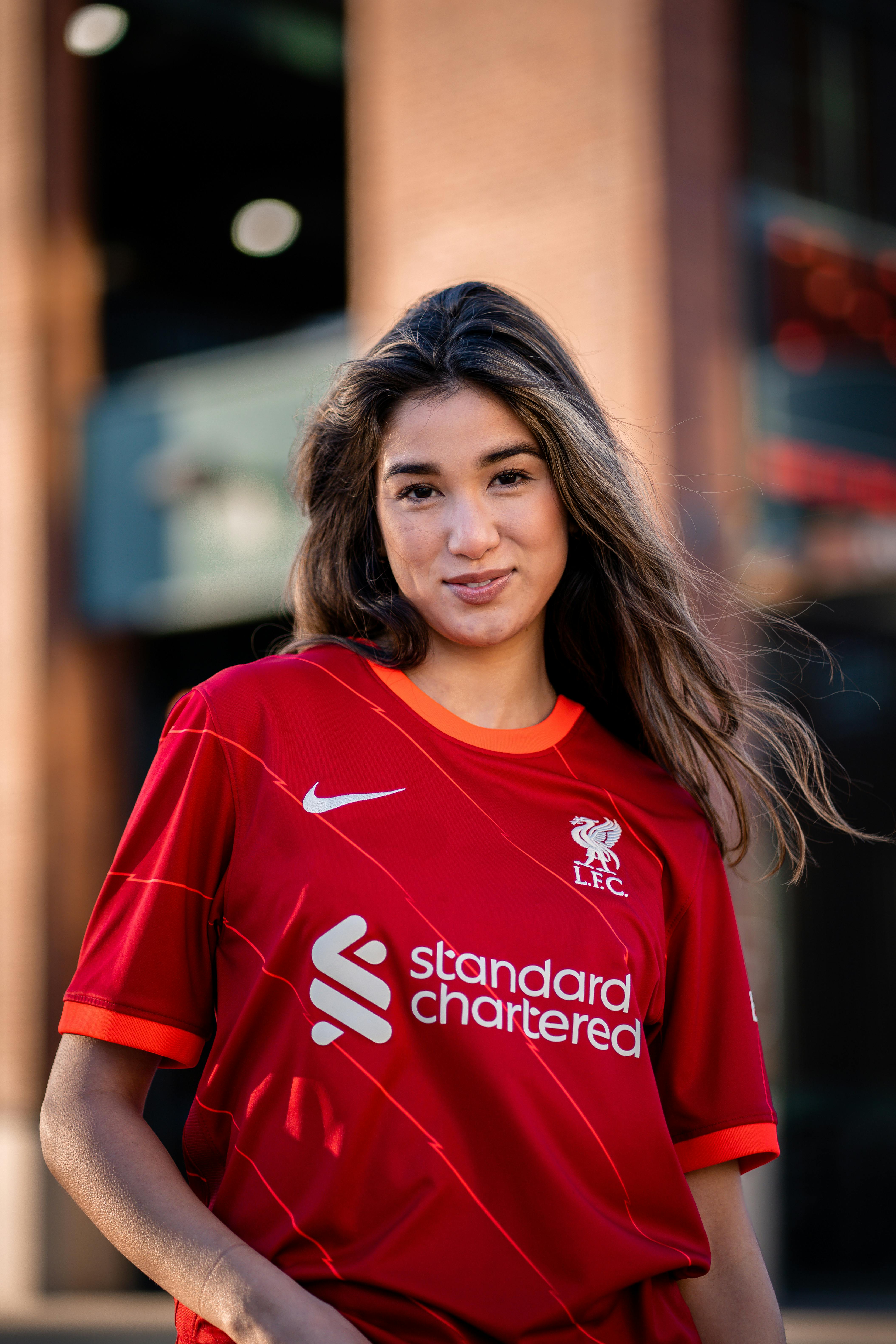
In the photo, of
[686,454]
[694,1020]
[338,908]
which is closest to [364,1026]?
[338,908]

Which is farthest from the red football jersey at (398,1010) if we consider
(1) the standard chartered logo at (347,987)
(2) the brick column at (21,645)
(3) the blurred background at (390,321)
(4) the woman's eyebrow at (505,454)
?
(2) the brick column at (21,645)

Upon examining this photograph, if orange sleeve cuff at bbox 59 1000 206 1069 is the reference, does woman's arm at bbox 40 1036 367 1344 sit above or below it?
below

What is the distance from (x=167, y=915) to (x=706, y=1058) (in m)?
0.80

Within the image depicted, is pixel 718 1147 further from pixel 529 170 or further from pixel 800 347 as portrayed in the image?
pixel 529 170

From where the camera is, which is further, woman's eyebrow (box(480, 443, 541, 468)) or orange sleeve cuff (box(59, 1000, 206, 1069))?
woman's eyebrow (box(480, 443, 541, 468))

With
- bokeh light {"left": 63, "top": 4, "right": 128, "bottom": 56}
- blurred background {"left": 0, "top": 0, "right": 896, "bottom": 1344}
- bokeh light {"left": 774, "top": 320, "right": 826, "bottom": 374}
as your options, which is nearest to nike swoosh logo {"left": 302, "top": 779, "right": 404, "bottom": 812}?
blurred background {"left": 0, "top": 0, "right": 896, "bottom": 1344}

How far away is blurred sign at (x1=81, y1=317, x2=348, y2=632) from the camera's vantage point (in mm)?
8742

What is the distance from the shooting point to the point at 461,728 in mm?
2076

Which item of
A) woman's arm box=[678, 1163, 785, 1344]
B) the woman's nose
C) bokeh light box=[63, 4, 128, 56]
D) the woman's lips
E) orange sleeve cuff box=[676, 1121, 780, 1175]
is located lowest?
woman's arm box=[678, 1163, 785, 1344]

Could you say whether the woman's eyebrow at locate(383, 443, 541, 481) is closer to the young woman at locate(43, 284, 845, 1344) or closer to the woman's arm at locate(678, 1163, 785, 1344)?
the young woman at locate(43, 284, 845, 1344)

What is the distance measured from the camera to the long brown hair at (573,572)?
213cm

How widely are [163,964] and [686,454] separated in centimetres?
569

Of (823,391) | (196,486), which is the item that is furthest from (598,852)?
(196,486)

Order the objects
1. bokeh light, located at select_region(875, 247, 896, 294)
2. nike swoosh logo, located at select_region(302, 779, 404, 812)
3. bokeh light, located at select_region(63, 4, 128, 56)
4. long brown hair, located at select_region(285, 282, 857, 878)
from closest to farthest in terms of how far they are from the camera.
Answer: nike swoosh logo, located at select_region(302, 779, 404, 812) → long brown hair, located at select_region(285, 282, 857, 878) → bokeh light, located at select_region(875, 247, 896, 294) → bokeh light, located at select_region(63, 4, 128, 56)
